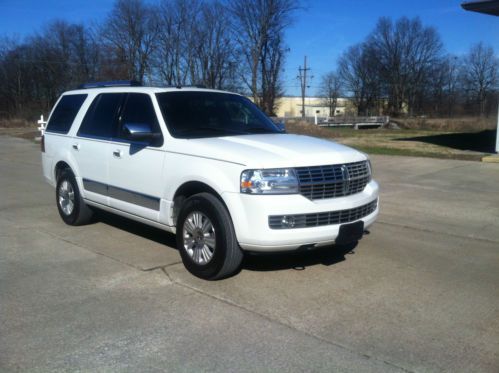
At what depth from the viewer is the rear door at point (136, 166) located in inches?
216

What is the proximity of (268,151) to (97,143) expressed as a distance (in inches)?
106

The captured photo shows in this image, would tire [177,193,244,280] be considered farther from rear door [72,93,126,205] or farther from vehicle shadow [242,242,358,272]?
rear door [72,93,126,205]

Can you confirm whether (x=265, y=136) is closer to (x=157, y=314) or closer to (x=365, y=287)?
(x=365, y=287)

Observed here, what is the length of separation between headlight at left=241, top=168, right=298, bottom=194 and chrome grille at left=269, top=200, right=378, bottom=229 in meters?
0.24

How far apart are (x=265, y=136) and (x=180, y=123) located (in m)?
0.95

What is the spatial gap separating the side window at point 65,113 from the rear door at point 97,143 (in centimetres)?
42

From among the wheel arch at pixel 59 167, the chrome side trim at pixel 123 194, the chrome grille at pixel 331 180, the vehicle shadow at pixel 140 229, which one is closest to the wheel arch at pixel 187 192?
the chrome side trim at pixel 123 194

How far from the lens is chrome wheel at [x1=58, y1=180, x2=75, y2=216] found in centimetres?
712

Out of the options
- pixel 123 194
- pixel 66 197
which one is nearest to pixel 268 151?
pixel 123 194

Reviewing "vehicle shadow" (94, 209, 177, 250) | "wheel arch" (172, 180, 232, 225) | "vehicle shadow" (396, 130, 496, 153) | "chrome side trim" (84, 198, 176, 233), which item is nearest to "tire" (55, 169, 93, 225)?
"chrome side trim" (84, 198, 176, 233)

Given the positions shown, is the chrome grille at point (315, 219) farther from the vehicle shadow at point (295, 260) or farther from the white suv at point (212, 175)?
the vehicle shadow at point (295, 260)

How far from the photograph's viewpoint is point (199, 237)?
495cm

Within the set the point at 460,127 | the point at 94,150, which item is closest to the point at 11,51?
the point at 460,127

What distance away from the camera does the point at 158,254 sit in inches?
230
